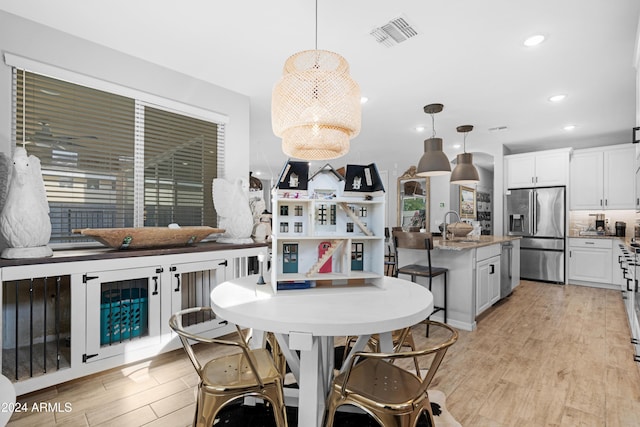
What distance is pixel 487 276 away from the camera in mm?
3734

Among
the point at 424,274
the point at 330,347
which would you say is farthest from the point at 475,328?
the point at 330,347

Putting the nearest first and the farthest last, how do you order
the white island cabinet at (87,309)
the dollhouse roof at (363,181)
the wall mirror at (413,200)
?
the dollhouse roof at (363,181)
the white island cabinet at (87,309)
the wall mirror at (413,200)

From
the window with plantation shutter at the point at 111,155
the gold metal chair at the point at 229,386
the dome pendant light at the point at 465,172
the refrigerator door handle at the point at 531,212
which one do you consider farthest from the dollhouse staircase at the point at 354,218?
the refrigerator door handle at the point at 531,212

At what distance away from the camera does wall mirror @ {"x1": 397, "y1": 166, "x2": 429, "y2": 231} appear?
717 centimetres

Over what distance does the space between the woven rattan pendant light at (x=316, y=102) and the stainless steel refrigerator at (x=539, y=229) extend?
516cm

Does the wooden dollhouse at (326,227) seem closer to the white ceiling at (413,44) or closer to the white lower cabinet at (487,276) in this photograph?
the white ceiling at (413,44)

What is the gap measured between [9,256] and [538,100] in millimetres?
4988

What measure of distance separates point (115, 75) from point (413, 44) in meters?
2.45

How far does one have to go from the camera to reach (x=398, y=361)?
103 inches

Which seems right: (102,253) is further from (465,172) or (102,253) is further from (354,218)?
(465,172)

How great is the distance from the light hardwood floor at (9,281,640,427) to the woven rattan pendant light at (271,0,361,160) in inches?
68.9

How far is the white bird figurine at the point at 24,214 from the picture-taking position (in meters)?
1.99

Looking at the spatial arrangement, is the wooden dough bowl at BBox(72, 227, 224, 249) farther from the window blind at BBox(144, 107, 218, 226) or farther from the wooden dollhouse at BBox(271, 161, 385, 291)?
the wooden dollhouse at BBox(271, 161, 385, 291)

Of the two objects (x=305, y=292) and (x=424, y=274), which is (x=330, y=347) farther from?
(x=424, y=274)
